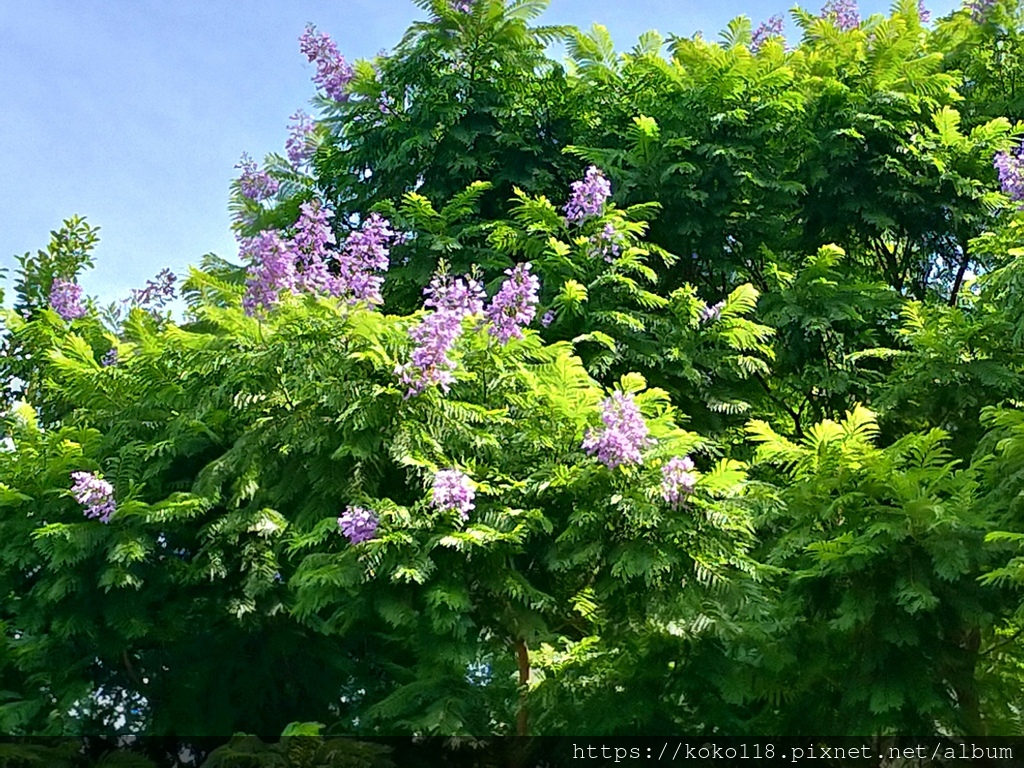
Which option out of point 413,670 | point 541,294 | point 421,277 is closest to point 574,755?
point 413,670

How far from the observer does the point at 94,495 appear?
6180 mm

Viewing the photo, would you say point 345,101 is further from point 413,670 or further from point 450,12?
point 413,670

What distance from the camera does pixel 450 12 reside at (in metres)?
9.23

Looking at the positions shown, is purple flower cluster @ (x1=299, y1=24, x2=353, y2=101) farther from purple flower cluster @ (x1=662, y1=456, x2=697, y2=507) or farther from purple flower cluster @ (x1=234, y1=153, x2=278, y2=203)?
purple flower cluster @ (x1=662, y1=456, x2=697, y2=507)

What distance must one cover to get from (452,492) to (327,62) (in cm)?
585

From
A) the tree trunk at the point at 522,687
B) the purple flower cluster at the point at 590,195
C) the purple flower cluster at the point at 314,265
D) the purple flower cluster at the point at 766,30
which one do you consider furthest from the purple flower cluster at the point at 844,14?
the tree trunk at the point at 522,687

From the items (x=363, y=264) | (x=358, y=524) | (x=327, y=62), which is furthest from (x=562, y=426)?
(x=327, y=62)

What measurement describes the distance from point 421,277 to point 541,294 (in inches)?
46.9

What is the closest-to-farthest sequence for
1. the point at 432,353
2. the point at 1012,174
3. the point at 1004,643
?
the point at 432,353 → the point at 1004,643 → the point at 1012,174

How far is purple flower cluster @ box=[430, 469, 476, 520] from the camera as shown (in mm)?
5250

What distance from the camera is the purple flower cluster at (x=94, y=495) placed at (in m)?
6.14

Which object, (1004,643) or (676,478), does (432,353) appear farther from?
(1004,643)

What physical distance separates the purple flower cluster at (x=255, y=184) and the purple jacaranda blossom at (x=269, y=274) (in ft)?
9.18

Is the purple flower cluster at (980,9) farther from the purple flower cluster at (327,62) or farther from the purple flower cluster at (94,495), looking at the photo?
the purple flower cluster at (94,495)
